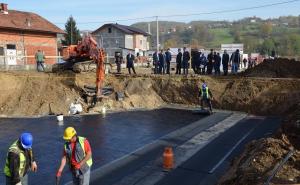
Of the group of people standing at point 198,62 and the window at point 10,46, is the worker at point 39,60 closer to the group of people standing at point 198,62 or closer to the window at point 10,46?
the group of people standing at point 198,62

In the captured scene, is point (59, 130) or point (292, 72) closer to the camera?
point (59, 130)

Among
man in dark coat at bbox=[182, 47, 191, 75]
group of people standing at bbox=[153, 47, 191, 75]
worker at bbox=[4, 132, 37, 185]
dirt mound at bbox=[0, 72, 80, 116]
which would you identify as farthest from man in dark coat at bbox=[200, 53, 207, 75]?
worker at bbox=[4, 132, 37, 185]

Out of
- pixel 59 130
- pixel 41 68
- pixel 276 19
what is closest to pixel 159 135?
pixel 59 130

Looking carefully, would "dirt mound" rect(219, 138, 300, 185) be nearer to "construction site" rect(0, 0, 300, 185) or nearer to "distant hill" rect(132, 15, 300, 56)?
"construction site" rect(0, 0, 300, 185)

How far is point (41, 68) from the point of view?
32.4 m

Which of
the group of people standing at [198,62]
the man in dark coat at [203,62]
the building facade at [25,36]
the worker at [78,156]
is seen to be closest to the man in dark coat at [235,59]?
the group of people standing at [198,62]

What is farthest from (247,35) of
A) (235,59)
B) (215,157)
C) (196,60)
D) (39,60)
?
(215,157)

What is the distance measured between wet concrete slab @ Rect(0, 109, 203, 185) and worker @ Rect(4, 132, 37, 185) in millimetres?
3930

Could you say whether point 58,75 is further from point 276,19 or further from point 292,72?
point 276,19

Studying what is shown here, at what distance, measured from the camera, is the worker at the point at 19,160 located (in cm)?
846

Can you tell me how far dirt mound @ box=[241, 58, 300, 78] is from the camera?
92.3 ft

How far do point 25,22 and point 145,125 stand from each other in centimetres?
2659

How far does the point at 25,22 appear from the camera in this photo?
142ft

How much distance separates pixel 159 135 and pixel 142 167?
200 inches
